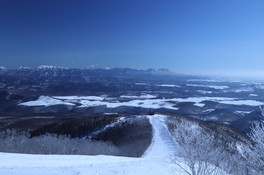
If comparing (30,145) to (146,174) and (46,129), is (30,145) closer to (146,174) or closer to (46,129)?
(146,174)

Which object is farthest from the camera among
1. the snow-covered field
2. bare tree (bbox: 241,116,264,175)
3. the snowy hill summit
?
the snow-covered field

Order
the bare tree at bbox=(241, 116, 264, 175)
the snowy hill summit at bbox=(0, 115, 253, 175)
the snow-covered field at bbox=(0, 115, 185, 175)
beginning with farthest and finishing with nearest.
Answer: the snow-covered field at bbox=(0, 115, 185, 175) → the snowy hill summit at bbox=(0, 115, 253, 175) → the bare tree at bbox=(241, 116, 264, 175)

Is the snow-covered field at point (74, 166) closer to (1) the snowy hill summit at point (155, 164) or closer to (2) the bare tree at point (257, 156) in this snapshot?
(1) the snowy hill summit at point (155, 164)

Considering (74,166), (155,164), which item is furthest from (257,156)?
(155,164)

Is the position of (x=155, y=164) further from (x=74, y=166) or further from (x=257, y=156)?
(x=257, y=156)

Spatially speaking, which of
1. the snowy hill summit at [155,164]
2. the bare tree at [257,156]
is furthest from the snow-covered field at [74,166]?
the bare tree at [257,156]

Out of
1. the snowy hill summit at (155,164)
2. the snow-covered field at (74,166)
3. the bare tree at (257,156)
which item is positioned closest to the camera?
the bare tree at (257,156)

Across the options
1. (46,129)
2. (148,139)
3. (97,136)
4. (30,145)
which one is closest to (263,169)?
(30,145)

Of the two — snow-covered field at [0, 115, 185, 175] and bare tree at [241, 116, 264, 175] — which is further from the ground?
bare tree at [241, 116, 264, 175]

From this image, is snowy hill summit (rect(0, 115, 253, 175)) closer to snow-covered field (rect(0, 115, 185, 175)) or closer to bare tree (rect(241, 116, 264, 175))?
snow-covered field (rect(0, 115, 185, 175))

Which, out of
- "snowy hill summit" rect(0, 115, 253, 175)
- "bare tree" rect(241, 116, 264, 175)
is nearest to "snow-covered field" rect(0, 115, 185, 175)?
"snowy hill summit" rect(0, 115, 253, 175)

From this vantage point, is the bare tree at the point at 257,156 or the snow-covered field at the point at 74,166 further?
the snow-covered field at the point at 74,166
